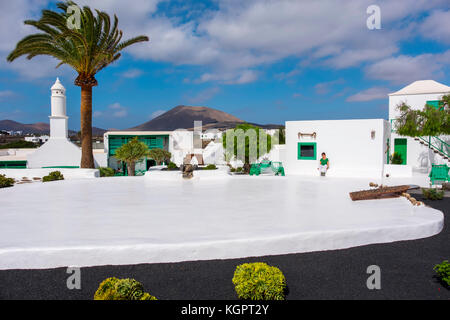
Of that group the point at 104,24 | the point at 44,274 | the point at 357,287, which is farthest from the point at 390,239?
the point at 104,24

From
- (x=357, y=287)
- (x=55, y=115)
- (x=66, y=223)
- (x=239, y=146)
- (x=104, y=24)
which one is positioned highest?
(x=104, y=24)

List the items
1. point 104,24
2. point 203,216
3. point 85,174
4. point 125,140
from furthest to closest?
1. point 125,140
2. point 104,24
3. point 85,174
4. point 203,216

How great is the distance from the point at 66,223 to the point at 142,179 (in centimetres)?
828

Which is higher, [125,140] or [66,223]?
[125,140]

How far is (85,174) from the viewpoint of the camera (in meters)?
16.3

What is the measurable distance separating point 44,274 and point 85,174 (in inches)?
500

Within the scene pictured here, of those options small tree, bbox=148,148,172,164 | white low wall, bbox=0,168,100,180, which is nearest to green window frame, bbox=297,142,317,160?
white low wall, bbox=0,168,100,180

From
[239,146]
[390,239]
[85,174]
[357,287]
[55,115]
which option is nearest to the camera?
[357,287]

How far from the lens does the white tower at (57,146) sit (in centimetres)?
2622

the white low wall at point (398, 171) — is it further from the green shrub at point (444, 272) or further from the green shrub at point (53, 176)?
the green shrub at point (53, 176)

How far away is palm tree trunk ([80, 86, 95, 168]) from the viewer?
1831cm

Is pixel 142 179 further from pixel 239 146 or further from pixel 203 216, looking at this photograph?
pixel 239 146

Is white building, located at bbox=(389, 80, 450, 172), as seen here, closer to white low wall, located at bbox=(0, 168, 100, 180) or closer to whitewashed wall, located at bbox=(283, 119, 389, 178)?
whitewashed wall, located at bbox=(283, 119, 389, 178)

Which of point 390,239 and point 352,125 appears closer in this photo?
point 390,239
